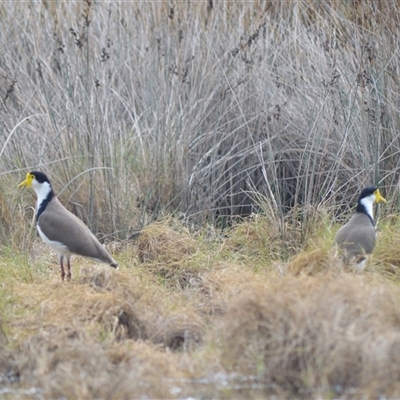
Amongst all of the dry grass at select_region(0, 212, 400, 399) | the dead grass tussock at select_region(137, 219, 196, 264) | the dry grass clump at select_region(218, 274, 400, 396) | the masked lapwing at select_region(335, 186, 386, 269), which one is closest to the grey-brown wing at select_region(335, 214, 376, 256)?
the masked lapwing at select_region(335, 186, 386, 269)

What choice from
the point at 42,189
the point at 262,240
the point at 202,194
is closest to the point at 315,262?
the point at 262,240

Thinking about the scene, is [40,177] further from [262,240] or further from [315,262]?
[315,262]

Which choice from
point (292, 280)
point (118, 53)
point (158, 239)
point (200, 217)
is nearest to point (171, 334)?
point (292, 280)

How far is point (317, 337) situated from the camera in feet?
14.0

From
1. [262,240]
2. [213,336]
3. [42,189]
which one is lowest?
[262,240]

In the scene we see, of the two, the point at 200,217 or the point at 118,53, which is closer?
the point at 200,217

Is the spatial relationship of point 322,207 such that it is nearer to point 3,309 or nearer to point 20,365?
point 3,309

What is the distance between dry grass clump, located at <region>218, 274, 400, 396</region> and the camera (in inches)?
164

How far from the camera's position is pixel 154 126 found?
26.7 ft

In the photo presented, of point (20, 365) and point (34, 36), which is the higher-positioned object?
point (34, 36)

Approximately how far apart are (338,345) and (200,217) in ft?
12.6

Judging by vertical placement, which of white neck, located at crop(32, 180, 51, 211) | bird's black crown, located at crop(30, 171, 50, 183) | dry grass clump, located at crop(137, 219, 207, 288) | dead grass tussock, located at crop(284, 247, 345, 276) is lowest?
dry grass clump, located at crop(137, 219, 207, 288)

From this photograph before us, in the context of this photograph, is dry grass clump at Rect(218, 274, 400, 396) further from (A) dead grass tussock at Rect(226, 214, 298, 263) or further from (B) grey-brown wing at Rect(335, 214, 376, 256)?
(A) dead grass tussock at Rect(226, 214, 298, 263)

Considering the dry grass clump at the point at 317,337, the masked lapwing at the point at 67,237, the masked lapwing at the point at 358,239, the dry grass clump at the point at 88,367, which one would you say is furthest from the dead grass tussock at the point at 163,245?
the dry grass clump at the point at 317,337
